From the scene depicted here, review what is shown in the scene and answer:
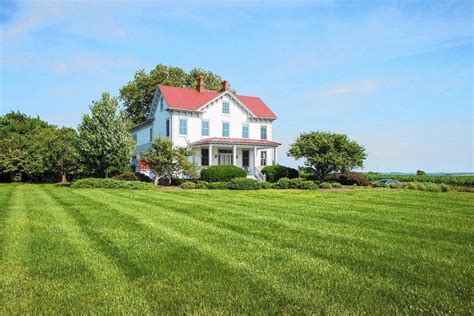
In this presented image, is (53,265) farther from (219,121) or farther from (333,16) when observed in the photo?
(219,121)

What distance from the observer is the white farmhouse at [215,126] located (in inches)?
1369

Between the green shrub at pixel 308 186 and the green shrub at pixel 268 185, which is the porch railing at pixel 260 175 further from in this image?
the green shrub at pixel 308 186

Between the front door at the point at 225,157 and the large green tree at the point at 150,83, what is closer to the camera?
the front door at the point at 225,157

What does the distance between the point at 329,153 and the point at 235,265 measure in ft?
102

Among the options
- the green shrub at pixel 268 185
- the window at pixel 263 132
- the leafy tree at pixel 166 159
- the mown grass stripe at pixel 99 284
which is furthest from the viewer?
the window at pixel 263 132

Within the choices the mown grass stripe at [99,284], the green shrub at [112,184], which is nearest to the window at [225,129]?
the green shrub at [112,184]

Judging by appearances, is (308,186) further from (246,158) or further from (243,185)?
(246,158)

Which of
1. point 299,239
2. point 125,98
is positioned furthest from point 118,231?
point 125,98

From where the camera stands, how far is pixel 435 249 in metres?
6.59

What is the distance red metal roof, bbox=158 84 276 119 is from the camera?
3512cm

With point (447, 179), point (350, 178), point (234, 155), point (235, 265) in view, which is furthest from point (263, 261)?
point (447, 179)

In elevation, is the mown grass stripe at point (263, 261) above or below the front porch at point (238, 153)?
below

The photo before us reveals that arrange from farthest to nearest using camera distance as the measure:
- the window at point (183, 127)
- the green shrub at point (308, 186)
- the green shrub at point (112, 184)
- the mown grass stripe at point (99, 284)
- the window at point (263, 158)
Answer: the window at point (263, 158) → the window at point (183, 127) → the green shrub at point (308, 186) → the green shrub at point (112, 184) → the mown grass stripe at point (99, 284)

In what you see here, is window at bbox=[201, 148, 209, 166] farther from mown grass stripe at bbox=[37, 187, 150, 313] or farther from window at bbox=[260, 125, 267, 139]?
mown grass stripe at bbox=[37, 187, 150, 313]
